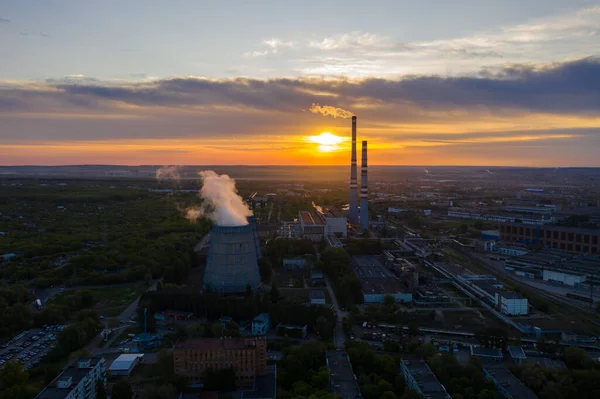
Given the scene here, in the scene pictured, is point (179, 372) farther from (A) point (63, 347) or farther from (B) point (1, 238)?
(B) point (1, 238)

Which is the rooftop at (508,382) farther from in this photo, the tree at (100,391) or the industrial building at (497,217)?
the industrial building at (497,217)

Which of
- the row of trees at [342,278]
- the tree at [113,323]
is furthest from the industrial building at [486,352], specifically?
the tree at [113,323]

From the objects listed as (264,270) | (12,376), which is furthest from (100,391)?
(264,270)

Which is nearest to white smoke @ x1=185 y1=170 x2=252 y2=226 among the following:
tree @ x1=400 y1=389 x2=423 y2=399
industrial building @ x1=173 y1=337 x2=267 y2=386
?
industrial building @ x1=173 y1=337 x2=267 y2=386

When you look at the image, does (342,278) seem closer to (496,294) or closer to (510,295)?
(496,294)

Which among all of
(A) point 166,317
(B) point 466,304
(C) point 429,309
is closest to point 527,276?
(B) point 466,304

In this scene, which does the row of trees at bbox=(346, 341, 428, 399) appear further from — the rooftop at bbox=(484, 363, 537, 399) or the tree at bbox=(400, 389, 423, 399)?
the rooftop at bbox=(484, 363, 537, 399)
